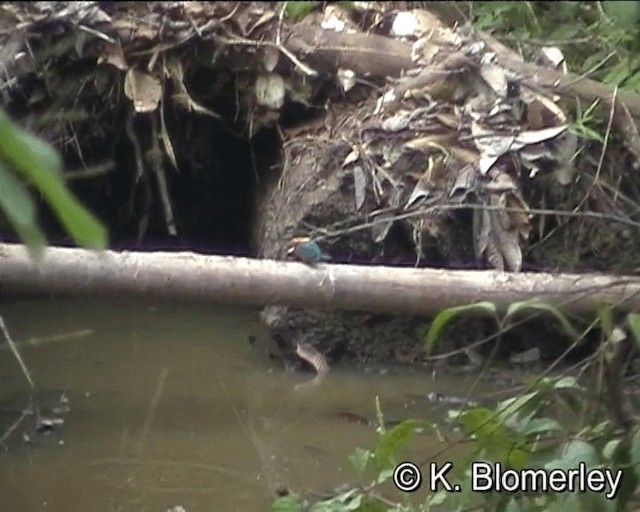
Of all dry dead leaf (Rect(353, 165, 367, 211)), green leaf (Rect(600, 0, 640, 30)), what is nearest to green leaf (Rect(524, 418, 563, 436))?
green leaf (Rect(600, 0, 640, 30))

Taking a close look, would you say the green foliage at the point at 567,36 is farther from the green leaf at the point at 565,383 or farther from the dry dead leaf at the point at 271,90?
the green leaf at the point at 565,383

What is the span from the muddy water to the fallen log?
16cm

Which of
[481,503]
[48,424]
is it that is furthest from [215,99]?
[481,503]

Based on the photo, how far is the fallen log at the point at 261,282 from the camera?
1.99 metres

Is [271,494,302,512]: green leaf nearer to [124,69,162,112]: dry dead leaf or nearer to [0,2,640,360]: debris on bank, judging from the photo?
[0,2,640,360]: debris on bank

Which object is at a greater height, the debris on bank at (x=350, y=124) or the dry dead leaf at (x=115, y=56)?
the dry dead leaf at (x=115, y=56)

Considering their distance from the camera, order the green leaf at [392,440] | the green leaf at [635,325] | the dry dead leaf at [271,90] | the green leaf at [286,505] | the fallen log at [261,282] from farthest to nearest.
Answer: the dry dead leaf at [271,90]
the fallen log at [261,282]
the green leaf at [286,505]
the green leaf at [392,440]
the green leaf at [635,325]

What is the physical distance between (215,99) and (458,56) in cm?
78

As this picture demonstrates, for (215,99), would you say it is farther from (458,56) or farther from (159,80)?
(458,56)

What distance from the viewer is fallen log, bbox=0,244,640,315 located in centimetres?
199

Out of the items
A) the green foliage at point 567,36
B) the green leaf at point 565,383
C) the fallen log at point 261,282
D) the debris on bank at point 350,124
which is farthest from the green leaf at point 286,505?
the green foliage at point 567,36

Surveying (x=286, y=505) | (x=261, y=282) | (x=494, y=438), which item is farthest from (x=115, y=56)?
(x=494, y=438)

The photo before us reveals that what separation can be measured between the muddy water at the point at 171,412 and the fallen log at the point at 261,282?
6.1 inches

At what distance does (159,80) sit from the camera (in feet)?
10.6
